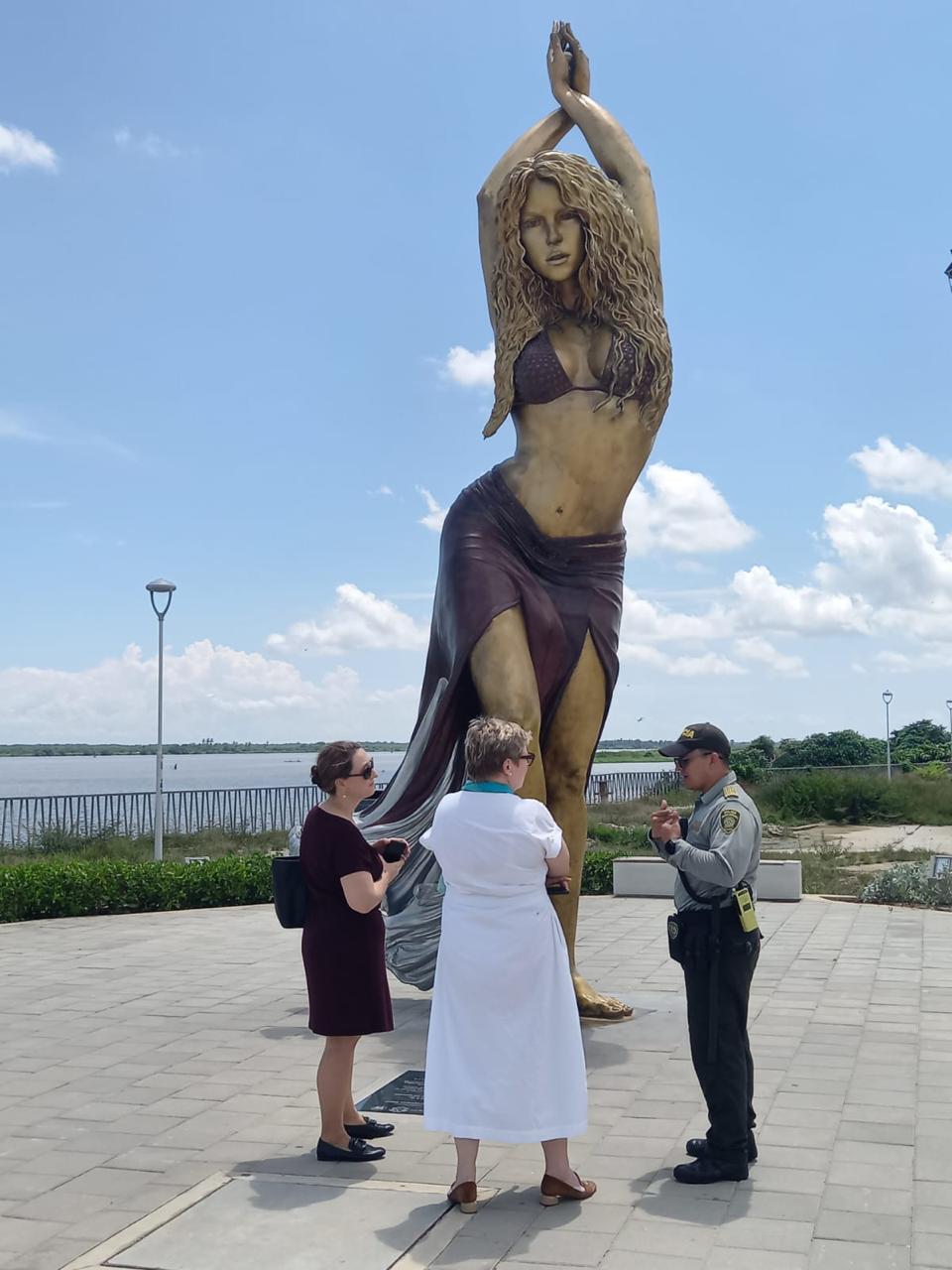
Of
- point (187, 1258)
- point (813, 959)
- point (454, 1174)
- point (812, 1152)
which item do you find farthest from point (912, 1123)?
point (813, 959)

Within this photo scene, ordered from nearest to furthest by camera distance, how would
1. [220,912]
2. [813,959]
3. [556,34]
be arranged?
[556,34], [813,959], [220,912]

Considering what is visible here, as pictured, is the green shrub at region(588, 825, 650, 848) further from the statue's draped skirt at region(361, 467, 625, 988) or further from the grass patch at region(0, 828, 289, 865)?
the statue's draped skirt at region(361, 467, 625, 988)

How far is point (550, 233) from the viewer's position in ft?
19.8

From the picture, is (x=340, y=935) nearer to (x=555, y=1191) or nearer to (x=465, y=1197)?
(x=465, y=1197)

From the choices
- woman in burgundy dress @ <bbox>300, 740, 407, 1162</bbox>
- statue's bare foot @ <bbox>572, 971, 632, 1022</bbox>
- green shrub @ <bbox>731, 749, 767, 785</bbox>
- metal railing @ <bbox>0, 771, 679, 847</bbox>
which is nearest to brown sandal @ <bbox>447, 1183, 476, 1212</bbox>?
woman in burgundy dress @ <bbox>300, 740, 407, 1162</bbox>

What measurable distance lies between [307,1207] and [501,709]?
2623mm

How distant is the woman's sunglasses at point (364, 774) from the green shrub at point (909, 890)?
8.91 metres

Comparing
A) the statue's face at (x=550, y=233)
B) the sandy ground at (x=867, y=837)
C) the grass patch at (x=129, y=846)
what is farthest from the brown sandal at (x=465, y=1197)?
the sandy ground at (x=867, y=837)

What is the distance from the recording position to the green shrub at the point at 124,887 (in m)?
11.4

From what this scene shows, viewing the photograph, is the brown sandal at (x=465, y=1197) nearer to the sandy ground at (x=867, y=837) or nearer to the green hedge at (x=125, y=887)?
the green hedge at (x=125, y=887)

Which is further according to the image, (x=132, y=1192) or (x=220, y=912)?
(x=220, y=912)

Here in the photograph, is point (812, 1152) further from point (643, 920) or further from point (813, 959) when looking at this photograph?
point (643, 920)

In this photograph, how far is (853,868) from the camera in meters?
14.9

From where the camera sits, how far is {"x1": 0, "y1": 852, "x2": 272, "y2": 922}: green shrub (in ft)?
37.3
